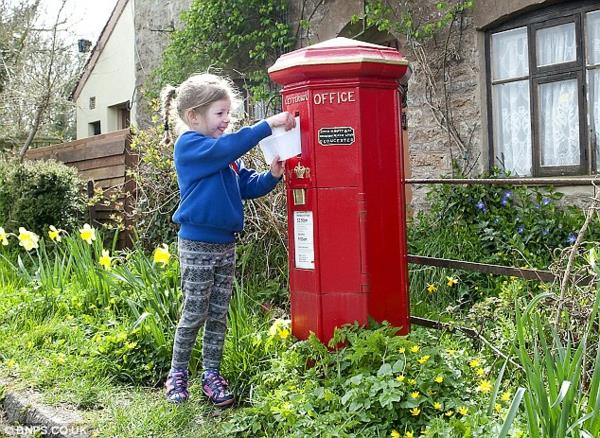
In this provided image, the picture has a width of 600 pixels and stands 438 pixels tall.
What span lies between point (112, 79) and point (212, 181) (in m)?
14.1

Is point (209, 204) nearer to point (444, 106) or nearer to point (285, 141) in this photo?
point (285, 141)

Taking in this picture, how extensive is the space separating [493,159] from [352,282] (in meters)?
4.31

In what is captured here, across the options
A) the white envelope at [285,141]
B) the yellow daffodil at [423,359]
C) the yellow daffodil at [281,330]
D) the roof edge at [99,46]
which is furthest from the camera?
the roof edge at [99,46]

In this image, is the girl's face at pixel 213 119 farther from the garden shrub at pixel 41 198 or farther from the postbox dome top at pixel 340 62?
the garden shrub at pixel 41 198

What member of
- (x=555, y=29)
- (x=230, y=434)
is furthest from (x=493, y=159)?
(x=230, y=434)

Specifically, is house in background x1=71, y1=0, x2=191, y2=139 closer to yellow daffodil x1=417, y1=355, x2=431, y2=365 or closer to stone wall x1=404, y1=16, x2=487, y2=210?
stone wall x1=404, y1=16, x2=487, y2=210

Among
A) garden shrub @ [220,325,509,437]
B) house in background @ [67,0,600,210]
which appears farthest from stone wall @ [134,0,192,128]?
garden shrub @ [220,325,509,437]

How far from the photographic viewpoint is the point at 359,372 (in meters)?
3.12

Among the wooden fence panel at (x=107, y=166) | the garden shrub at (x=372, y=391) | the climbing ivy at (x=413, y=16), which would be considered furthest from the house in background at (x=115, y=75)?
the garden shrub at (x=372, y=391)

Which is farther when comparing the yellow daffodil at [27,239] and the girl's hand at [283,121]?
the yellow daffodil at [27,239]

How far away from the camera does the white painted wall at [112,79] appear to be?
15781 millimetres

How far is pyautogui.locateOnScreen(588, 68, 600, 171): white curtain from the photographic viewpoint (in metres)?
6.45

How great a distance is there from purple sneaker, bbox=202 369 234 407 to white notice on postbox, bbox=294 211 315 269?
0.72 metres

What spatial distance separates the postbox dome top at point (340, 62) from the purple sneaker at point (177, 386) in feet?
5.13
